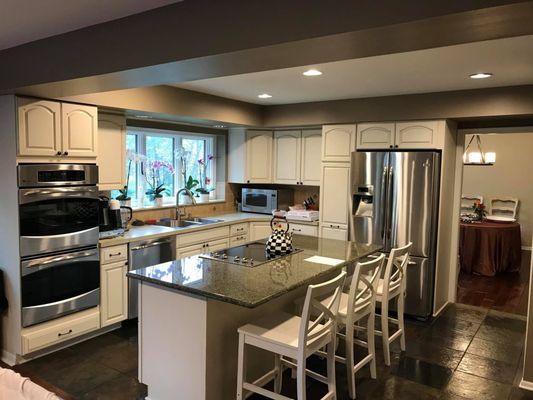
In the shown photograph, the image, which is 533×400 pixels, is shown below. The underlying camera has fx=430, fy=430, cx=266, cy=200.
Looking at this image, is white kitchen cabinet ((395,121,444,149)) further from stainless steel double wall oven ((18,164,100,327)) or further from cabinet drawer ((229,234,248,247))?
stainless steel double wall oven ((18,164,100,327))

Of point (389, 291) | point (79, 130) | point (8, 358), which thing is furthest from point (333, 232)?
point (8, 358)

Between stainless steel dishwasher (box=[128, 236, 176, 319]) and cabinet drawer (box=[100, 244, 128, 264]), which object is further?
stainless steel dishwasher (box=[128, 236, 176, 319])

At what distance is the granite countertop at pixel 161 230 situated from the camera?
3.83 meters

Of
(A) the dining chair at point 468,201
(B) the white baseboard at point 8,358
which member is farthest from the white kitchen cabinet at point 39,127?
(A) the dining chair at point 468,201

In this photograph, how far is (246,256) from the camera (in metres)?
3.25

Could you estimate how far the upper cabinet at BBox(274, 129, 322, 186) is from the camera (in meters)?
5.50

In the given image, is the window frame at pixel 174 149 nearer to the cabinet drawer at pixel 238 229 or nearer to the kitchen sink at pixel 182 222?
the kitchen sink at pixel 182 222

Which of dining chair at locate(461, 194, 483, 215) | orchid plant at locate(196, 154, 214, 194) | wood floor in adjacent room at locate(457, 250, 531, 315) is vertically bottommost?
wood floor in adjacent room at locate(457, 250, 531, 315)

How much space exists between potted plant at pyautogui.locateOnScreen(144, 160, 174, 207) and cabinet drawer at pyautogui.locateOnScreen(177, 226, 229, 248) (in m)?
0.69

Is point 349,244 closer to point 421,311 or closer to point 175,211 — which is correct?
point 421,311

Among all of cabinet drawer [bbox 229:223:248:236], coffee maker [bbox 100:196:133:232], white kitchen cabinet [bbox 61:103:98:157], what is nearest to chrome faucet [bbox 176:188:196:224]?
cabinet drawer [bbox 229:223:248:236]

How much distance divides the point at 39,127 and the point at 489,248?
5.97 metres

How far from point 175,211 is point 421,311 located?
300 cm

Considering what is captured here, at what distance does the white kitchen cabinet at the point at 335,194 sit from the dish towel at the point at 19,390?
3.78 meters
